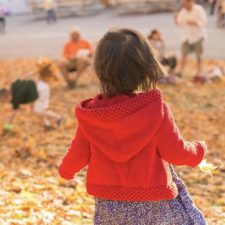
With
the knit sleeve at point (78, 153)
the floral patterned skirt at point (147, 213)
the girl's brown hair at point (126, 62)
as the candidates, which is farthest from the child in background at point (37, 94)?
the girl's brown hair at point (126, 62)

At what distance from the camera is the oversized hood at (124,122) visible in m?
2.46

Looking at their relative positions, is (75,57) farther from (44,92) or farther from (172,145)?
(172,145)

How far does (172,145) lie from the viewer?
2.49 meters

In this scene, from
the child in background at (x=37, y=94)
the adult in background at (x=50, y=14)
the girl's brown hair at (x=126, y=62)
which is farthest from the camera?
the adult in background at (x=50, y=14)

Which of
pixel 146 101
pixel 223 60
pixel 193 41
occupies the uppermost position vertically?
pixel 146 101

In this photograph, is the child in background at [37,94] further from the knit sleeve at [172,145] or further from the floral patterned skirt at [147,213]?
the knit sleeve at [172,145]

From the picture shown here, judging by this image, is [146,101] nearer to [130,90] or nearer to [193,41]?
[130,90]

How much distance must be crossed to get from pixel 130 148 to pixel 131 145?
1 cm

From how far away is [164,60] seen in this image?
36.5ft

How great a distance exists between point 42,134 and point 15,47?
12237mm

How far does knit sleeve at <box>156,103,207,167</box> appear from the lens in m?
2.48

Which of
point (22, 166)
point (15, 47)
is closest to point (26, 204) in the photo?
point (22, 166)

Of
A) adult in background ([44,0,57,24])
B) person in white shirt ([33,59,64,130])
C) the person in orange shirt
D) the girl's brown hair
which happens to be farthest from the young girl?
adult in background ([44,0,57,24])

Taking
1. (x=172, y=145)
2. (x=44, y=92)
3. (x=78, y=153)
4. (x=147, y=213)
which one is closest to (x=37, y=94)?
(x=44, y=92)
